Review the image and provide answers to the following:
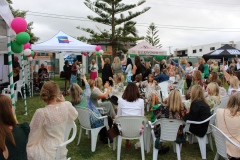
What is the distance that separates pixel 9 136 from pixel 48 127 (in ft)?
2.00

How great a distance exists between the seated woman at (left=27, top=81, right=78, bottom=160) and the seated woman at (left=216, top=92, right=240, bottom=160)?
1.75 m

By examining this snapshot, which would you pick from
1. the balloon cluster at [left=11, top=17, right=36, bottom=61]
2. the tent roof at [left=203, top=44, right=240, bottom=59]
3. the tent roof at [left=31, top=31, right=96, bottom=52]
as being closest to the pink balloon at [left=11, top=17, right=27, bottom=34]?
the balloon cluster at [left=11, top=17, right=36, bottom=61]

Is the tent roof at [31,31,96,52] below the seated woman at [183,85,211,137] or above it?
above

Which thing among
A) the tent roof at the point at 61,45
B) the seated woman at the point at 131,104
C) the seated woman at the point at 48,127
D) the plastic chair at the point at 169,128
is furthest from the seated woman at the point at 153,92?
the seated woman at the point at 48,127

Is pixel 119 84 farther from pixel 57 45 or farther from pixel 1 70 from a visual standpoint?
pixel 1 70

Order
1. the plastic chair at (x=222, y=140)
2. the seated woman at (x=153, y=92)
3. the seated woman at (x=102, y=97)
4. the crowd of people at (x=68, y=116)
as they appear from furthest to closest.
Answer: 1. the seated woman at (x=153, y=92)
2. the seated woman at (x=102, y=97)
3. the plastic chair at (x=222, y=140)
4. the crowd of people at (x=68, y=116)

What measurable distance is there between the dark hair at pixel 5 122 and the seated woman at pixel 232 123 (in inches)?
85.1

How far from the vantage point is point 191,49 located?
43688 mm

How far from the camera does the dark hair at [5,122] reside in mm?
1680

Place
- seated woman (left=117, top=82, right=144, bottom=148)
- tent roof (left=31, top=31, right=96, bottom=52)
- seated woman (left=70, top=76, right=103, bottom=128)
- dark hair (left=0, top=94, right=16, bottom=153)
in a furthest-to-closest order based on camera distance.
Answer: tent roof (left=31, top=31, right=96, bottom=52) → seated woman (left=70, top=76, right=103, bottom=128) → seated woman (left=117, top=82, right=144, bottom=148) → dark hair (left=0, top=94, right=16, bottom=153)

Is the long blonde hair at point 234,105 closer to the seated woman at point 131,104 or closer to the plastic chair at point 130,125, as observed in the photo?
the plastic chair at point 130,125

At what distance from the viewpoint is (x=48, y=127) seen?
2326 millimetres

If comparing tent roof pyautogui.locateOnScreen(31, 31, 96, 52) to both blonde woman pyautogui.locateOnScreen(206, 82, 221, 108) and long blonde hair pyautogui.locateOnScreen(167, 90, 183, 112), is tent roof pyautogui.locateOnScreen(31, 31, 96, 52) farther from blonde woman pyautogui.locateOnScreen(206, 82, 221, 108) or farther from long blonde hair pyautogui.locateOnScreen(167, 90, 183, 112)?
long blonde hair pyautogui.locateOnScreen(167, 90, 183, 112)

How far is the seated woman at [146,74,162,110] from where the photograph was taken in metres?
6.15
